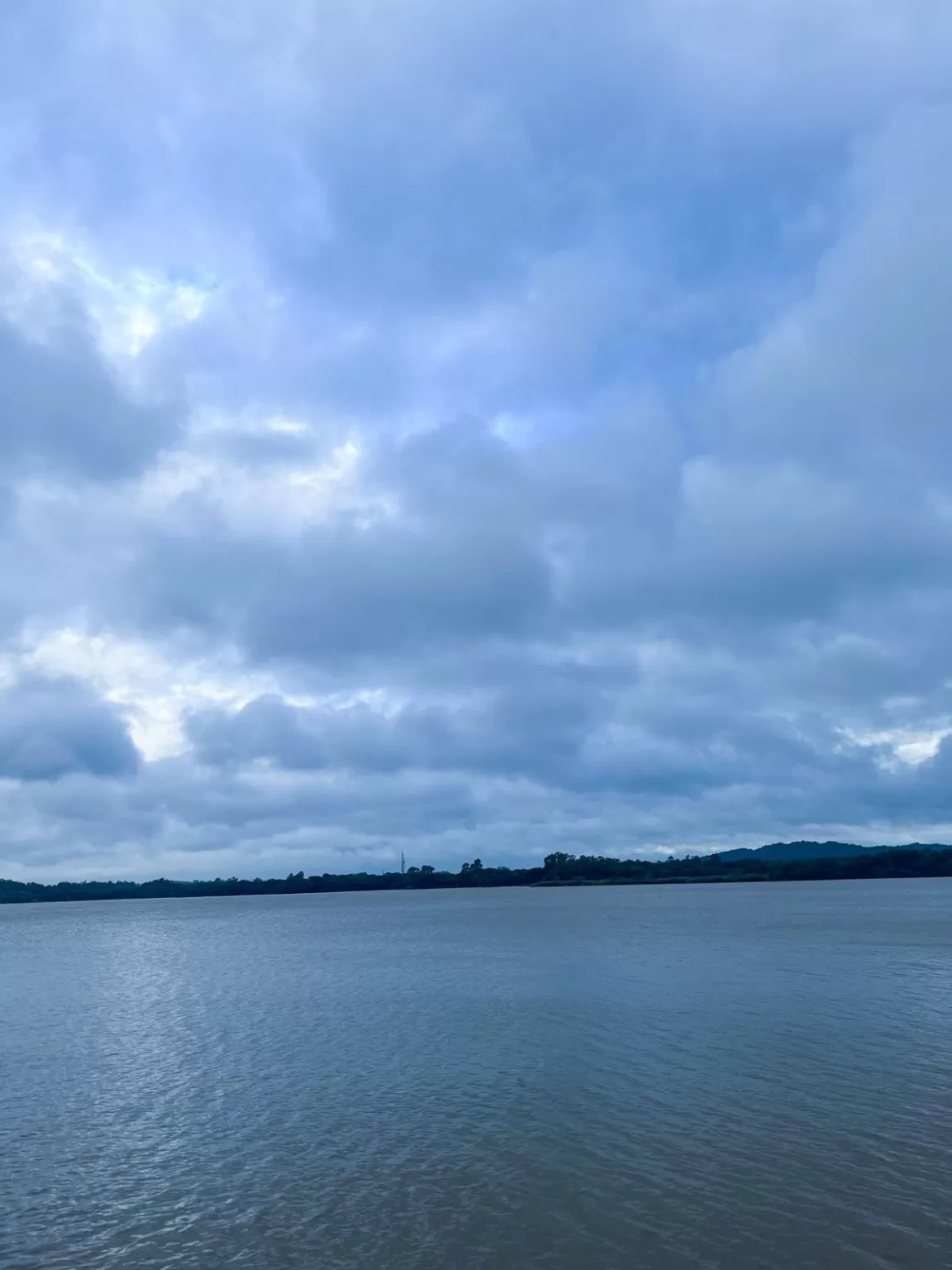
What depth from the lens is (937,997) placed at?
36.9m

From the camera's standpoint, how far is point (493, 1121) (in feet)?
72.5

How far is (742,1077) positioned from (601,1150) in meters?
7.02

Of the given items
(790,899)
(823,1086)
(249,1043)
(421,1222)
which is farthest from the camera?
(790,899)

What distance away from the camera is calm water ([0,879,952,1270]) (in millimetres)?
15625

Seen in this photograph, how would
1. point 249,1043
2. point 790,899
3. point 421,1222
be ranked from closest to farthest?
1. point 421,1222
2. point 249,1043
3. point 790,899

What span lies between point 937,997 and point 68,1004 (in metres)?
37.8

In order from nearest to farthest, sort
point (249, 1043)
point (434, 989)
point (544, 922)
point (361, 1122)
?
1. point (361, 1122)
2. point (249, 1043)
3. point (434, 989)
4. point (544, 922)

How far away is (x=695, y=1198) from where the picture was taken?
16.8 meters

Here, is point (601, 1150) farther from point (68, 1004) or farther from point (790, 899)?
point (790, 899)

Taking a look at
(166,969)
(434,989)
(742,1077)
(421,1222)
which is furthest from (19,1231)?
(166,969)

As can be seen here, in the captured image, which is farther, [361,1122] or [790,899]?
[790,899]

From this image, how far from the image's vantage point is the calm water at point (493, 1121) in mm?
15625

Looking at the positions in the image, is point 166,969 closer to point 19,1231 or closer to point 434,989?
point 434,989

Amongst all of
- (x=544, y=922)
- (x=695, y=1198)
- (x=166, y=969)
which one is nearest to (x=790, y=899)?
(x=544, y=922)
